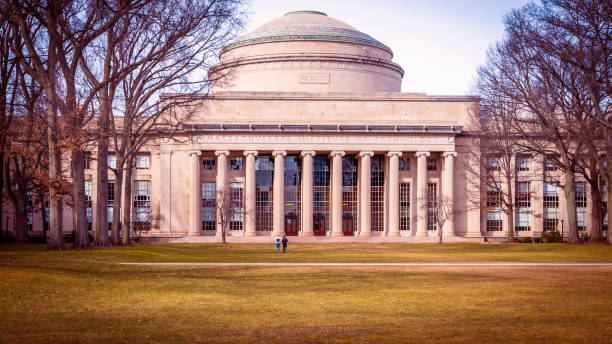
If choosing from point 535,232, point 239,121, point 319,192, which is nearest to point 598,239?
point 535,232

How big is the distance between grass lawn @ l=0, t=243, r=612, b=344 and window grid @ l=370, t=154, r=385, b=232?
184 ft

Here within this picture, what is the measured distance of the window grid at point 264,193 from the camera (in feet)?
278

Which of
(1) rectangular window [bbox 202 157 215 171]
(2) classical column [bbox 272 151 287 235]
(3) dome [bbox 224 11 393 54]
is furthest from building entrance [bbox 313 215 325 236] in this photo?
(3) dome [bbox 224 11 393 54]

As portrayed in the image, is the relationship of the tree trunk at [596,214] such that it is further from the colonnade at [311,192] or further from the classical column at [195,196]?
the classical column at [195,196]

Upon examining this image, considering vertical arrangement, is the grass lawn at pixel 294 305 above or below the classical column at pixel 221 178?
below

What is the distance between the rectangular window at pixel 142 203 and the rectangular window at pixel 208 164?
7535mm

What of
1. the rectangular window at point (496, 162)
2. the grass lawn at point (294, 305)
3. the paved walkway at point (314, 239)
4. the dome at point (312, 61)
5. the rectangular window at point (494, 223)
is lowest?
the paved walkway at point (314, 239)

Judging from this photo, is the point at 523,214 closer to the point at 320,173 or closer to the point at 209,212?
the point at 320,173

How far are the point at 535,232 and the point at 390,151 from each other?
20876 millimetres

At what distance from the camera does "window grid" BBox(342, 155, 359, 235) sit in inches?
3344

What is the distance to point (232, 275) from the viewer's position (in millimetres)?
26938

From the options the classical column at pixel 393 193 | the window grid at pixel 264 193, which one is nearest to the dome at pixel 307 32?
the window grid at pixel 264 193

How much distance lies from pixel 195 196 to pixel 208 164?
16.8 ft

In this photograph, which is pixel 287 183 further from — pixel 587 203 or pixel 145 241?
pixel 587 203
